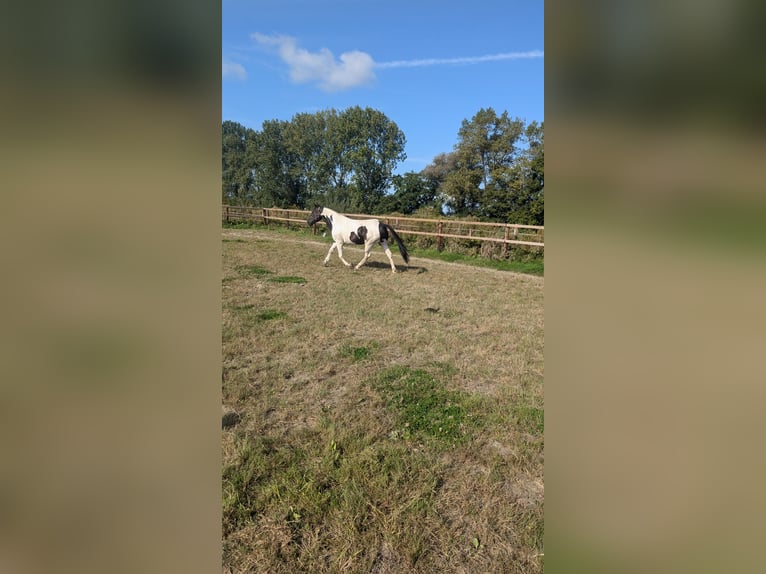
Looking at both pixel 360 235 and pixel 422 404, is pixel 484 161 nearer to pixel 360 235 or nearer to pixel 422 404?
pixel 360 235

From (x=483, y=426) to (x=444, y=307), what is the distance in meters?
3.81

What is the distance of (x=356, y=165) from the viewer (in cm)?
4234

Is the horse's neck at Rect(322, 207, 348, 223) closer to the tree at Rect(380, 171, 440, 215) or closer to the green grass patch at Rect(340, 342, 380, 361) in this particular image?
the green grass patch at Rect(340, 342, 380, 361)

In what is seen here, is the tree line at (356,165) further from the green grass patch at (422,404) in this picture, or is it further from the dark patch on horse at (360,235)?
the green grass patch at (422,404)

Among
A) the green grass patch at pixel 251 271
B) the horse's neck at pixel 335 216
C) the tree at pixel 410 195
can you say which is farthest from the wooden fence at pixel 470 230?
the tree at pixel 410 195

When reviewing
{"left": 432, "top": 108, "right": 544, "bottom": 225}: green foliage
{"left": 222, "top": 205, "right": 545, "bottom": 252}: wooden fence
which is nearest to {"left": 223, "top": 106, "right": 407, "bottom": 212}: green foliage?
{"left": 432, "top": 108, "right": 544, "bottom": 225}: green foliage

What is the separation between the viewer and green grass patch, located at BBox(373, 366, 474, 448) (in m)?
2.77

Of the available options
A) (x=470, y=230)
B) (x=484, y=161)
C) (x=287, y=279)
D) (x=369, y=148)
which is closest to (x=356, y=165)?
(x=369, y=148)

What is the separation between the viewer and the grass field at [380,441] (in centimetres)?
177

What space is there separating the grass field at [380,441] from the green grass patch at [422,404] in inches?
0.6

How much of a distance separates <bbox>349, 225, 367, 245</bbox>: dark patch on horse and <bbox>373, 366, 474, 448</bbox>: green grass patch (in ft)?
22.2

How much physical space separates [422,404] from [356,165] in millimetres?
41760
